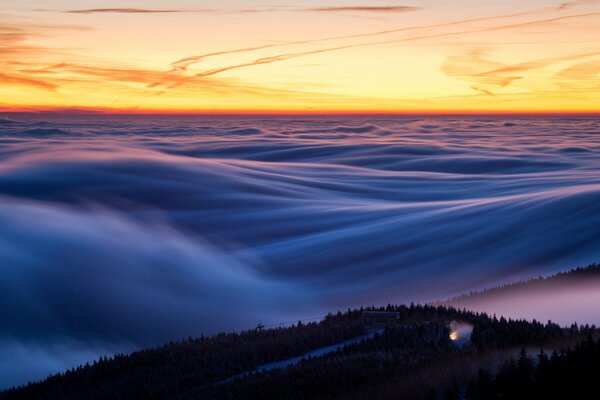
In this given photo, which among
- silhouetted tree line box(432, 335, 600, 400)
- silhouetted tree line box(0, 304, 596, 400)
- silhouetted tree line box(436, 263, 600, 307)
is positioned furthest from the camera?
silhouetted tree line box(436, 263, 600, 307)

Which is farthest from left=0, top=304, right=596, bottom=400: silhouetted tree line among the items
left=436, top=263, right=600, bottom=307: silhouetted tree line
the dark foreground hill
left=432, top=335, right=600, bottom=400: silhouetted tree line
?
left=436, top=263, right=600, bottom=307: silhouetted tree line

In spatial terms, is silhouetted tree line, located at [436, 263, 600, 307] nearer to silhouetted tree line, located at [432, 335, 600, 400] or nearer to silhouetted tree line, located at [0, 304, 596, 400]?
silhouetted tree line, located at [0, 304, 596, 400]

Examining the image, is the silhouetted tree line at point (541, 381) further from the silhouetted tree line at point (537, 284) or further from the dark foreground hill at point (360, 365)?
the silhouetted tree line at point (537, 284)

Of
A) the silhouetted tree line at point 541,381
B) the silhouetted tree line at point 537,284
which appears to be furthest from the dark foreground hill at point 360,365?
the silhouetted tree line at point 537,284

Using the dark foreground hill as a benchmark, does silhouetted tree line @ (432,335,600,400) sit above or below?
above

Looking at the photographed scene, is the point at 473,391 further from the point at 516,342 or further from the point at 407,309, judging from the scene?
the point at 407,309

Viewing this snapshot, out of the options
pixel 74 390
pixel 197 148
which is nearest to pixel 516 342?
pixel 74 390

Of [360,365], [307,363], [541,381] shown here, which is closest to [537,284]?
[307,363]

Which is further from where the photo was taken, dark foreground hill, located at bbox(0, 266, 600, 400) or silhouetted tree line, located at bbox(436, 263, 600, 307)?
silhouetted tree line, located at bbox(436, 263, 600, 307)

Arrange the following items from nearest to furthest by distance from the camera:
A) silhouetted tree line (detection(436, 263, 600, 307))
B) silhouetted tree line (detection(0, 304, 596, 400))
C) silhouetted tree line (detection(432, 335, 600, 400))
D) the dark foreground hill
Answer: silhouetted tree line (detection(432, 335, 600, 400))
the dark foreground hill
silhouetted tree line (detection(0, 304, 596, 400))
silhouetted tree line (detection(436, 263, 600, 307))

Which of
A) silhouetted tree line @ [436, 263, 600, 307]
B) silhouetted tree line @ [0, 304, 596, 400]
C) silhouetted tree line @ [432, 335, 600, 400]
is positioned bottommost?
silhouetted tree line @ [436, 263, 600, 307]
